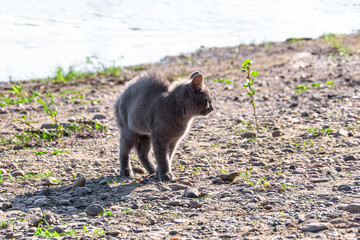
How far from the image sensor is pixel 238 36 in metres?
19.8

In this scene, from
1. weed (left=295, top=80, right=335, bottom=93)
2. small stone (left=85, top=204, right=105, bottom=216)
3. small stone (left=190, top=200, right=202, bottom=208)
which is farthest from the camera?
weed (left=295, top=80, right=335, bottom=93)

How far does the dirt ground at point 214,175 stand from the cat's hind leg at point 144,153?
0.54 feet

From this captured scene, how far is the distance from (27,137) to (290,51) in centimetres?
1018

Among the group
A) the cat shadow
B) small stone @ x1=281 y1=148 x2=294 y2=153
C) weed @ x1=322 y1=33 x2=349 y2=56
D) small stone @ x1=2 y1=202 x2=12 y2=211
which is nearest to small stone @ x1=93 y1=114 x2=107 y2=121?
the cat shadow

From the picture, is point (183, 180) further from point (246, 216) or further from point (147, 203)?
point (246, 216)

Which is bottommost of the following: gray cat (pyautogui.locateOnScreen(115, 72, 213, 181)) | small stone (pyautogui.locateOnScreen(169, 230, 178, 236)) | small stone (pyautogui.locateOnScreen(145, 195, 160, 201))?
small stone (pyautogui.locateOnScreen(169, 230, 178, 236))

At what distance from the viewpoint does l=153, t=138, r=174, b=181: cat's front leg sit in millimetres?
5957

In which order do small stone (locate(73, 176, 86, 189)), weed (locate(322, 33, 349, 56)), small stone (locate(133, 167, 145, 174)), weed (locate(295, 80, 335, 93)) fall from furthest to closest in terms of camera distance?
1. weed (locate(322, 33, 349, 56))
2. weed (locate(295, 80, 335, 93))
3. small stone (locate(133, 167, 145, 174))
4. small stone (locate(73, 176, 86, 189))

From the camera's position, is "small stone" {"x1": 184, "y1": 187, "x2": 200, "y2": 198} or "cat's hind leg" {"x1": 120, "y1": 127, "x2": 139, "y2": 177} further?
"cat's hind leg" {"x1": 120, "y1": 127, "x2": 139, "y2": 177}

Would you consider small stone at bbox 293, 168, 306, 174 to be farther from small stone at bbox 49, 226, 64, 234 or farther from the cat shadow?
small stone at bbox 49, 226, 64, 234

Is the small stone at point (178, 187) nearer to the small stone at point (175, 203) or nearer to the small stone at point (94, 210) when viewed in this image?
the small stone at point (175, 203)

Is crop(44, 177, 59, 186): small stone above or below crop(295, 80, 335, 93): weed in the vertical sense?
below

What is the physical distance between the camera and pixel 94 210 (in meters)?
4.75

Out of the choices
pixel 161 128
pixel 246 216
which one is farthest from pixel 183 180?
pixel 246 216
